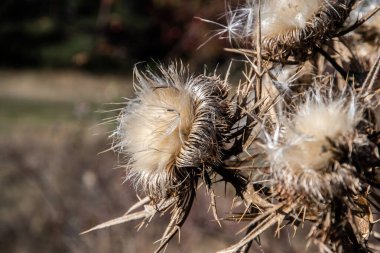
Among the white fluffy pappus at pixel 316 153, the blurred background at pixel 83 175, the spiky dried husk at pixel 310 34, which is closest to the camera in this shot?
the white fluffy pappus at pixel 316 153

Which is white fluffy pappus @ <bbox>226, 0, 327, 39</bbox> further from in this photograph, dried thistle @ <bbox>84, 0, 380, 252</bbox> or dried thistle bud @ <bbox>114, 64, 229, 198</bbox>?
dried thistle bud @ <bbox>114, 64, 229, 198</bbox>

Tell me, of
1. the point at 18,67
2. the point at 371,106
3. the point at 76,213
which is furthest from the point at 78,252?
the point at 18,67

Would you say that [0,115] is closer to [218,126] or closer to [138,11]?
[138,11]

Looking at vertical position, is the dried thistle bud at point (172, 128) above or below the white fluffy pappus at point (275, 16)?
below

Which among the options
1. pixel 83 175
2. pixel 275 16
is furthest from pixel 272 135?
pixel 83 175

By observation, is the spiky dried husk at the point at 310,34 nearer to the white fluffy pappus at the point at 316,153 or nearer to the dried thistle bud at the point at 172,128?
the dried thistle bud at the point at 172,128

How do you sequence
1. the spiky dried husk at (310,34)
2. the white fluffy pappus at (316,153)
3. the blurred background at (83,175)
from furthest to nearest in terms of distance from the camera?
the blurred background at (83,175) → the spiky dried husk at (310,34) → the white fluffy pappus at (316,153)

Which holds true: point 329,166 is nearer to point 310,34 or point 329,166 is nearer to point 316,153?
point 316,153

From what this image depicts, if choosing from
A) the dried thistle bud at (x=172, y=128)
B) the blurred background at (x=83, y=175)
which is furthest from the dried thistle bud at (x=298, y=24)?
the blurred background at (x=83, y=175)
